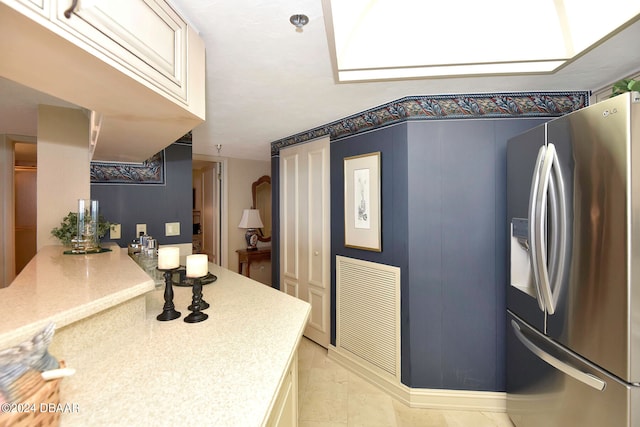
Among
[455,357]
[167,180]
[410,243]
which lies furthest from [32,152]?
[455,357]

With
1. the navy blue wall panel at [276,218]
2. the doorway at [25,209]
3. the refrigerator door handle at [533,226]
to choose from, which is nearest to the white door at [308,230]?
the navy blue wall panel at [276,218]

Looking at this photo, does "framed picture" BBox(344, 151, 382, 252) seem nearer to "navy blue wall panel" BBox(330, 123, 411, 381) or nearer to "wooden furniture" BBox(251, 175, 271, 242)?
"navy blue wall panel" BBox(330, 123, 411, 381)

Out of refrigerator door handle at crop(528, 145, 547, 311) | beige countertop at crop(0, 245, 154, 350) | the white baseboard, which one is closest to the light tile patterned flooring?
the white baseboard

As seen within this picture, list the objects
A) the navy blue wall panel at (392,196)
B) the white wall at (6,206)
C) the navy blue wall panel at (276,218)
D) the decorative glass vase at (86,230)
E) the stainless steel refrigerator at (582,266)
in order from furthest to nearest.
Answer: the navy blue wall panel at (276,218) → the white wall at (6,206) → the navy blue wall panel at (392,196) → the decorative glass vase at (86,230) → the stainless steel refrigerator at (582,266)

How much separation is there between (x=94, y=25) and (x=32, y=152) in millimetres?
4681

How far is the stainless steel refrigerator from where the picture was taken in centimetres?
105

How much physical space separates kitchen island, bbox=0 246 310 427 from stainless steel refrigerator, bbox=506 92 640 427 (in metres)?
1.22

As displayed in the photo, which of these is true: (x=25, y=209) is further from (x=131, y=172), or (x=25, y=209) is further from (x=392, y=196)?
(x=392, y=196)

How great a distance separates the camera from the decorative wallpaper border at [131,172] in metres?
2.19

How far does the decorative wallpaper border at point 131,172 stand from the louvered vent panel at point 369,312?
5.75 ft

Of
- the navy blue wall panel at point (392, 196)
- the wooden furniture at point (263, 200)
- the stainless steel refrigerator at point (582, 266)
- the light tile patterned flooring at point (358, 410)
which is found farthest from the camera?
the wooden furniture at point (263, 200)

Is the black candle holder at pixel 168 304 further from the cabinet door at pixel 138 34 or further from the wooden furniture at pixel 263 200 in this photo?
the wooden furniture at pixel 263 200

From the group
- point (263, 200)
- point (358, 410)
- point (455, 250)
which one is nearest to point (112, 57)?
point (455, 250)

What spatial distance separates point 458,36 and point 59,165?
2.70m
